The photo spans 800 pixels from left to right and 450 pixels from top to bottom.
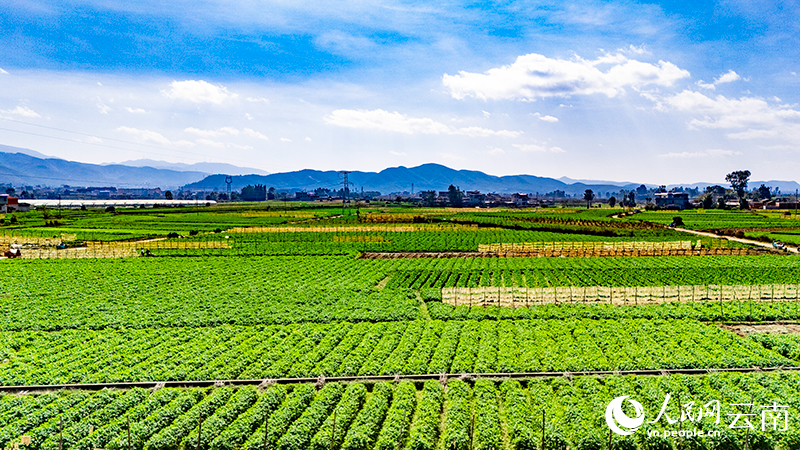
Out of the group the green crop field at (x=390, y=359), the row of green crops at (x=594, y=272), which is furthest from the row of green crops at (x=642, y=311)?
the row of green crops at (x=594, y=272)

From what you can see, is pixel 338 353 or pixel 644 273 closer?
pixel 338 353

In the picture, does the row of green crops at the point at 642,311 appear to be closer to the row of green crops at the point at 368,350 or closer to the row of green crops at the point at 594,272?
the row of green crops at the point at 368,350

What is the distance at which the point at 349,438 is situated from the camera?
14.3m

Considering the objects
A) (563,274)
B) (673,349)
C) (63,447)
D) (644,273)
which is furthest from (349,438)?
(644,273)

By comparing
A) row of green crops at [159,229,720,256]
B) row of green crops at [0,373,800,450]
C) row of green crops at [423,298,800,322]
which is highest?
row of green crops at [159,229,720,256]

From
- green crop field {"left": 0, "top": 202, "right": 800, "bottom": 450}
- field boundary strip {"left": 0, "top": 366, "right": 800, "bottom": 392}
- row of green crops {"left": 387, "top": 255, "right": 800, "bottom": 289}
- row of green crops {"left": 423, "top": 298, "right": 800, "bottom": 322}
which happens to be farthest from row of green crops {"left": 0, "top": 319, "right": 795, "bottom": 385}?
row of green crops {"left": 387, "top": 255, "right": 800, "bottom": 289}

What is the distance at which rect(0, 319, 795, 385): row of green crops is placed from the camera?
19.7m

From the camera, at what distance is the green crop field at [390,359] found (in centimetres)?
1478

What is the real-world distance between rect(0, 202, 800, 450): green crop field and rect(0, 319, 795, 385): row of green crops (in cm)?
13

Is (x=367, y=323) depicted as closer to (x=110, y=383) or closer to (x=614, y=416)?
(x=110, y=383)

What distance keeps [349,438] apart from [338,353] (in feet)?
24.9

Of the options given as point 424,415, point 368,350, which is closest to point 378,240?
point 368,350

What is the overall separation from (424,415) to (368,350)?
22.4 ft

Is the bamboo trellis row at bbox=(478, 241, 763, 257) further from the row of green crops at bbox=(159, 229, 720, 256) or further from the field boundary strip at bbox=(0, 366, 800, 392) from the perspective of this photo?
the field boundary strip at bbox=(0, 366, 800, 392)
